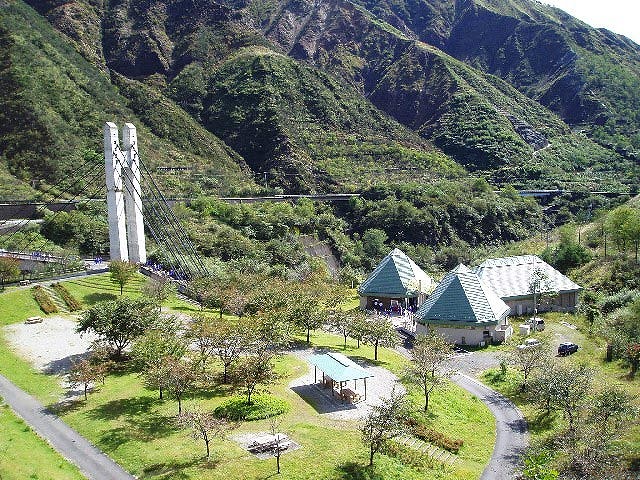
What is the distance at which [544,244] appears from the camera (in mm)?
78312

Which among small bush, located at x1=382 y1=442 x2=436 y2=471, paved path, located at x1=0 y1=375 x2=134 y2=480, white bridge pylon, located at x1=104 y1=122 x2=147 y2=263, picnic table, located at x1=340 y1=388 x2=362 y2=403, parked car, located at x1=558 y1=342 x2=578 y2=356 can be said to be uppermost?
white bridge pylon, located at x1=104 y1=122 x2=147 y2=263

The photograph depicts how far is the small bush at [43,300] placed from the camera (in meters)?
40.2

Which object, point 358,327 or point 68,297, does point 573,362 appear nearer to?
point 358,327

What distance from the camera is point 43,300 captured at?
135 feet

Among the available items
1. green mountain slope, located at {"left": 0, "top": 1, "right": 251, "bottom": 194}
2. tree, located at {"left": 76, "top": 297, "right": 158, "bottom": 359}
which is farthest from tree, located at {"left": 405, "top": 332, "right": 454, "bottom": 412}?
green mountain slope, located at {"left": 0, "top": 1, "right": 251, "bottom": 194}

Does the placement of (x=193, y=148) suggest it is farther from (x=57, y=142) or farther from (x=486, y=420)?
(x=486, y=420)

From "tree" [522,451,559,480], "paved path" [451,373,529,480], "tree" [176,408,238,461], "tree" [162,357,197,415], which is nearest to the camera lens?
"tree" [522,451,559,480]

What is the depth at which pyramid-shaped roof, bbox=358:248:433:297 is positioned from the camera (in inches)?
2031

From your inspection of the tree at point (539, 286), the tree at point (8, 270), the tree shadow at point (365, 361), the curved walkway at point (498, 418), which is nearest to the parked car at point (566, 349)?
the curved walkway at point (498, 418)

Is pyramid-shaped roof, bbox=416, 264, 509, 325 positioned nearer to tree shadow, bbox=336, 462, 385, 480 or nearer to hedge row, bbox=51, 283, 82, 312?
tree shadow, bbox=336, 462, 385, 480

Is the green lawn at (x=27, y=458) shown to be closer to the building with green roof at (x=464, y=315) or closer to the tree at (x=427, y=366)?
the tree at (x=427, y=366)

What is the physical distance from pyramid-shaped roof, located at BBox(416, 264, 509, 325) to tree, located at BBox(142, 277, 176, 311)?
17.5 metres

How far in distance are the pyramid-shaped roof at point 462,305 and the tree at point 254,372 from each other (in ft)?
57.5

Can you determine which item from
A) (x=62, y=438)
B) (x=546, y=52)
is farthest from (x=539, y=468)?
(x=546, y=52)
